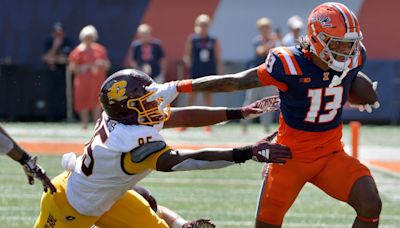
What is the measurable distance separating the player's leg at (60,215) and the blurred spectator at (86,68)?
28.8ft

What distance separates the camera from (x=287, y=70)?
4965mm

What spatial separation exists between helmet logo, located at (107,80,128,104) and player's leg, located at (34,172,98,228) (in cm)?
59

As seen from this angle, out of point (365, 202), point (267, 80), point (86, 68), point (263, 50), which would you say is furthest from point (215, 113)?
point (86, 68)

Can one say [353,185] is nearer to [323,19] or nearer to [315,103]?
[315,103]

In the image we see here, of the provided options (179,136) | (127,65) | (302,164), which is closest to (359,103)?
(302,164)

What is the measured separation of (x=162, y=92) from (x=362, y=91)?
1178mm

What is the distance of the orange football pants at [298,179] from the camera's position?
16.4 ft

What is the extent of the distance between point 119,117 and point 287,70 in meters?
0.95

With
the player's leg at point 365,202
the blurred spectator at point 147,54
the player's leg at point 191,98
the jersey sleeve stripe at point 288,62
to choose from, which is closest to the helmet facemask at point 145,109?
the jersey sleeve stripe at point 288,62

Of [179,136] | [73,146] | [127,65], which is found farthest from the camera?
[127,65]

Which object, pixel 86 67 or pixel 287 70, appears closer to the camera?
pixel 287 70

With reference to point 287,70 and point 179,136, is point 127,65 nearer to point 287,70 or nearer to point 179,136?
point 179,136

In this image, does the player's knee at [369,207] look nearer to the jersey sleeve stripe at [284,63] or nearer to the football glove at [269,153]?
the football glove at [269,153]

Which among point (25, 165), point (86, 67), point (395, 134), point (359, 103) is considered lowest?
point (395, 134)
